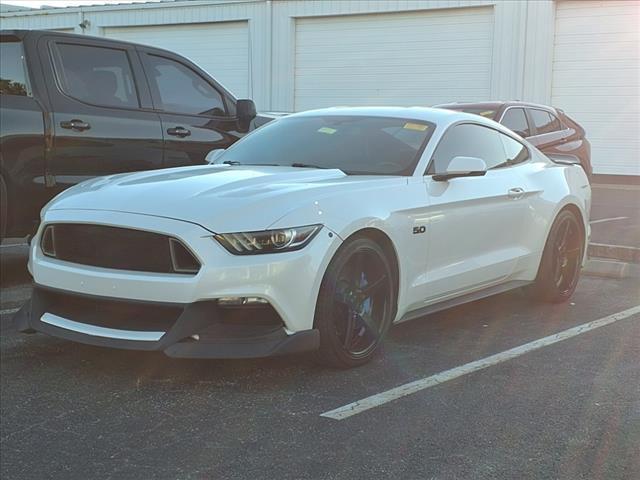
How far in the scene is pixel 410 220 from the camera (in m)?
4.57

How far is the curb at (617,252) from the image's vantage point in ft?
26.6

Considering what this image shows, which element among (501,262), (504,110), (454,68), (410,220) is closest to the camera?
(410,220)

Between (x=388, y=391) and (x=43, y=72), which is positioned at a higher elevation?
(x=43, y=72)

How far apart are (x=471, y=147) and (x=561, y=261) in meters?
1.33

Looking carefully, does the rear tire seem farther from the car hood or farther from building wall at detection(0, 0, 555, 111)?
building wall at detection(0, 0, 555, 111)

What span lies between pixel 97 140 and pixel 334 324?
306 centimetres

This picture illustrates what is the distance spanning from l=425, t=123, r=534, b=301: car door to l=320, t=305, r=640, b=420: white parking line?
526 mm

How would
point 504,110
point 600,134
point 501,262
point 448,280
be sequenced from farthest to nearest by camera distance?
1. point 600,134
2. point 504,110
3. point 501,262
4. point 448,280

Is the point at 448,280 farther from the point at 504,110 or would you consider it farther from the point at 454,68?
the point at 454,68

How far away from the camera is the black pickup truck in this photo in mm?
5945

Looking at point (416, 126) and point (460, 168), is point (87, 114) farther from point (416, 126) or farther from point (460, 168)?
point (460, 168)

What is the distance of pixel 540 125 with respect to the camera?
11.0m

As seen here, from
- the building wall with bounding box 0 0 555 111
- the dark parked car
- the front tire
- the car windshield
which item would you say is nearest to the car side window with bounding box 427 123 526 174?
the car windshield

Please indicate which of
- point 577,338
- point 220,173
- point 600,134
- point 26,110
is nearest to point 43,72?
point 26,110
